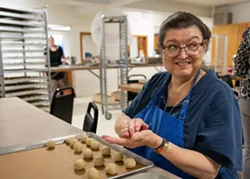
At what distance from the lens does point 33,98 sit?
3.09 meters

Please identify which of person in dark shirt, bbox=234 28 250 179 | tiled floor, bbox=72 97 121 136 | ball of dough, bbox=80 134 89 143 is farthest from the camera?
tiled floor, bbox=72 97 121 136

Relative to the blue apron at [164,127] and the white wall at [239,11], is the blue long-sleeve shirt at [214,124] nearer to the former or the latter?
the blue apron at [164,127]

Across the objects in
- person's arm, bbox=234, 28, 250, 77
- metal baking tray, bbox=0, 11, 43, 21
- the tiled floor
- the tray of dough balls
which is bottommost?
the tiled floor

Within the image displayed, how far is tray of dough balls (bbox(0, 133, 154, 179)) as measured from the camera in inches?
32.4

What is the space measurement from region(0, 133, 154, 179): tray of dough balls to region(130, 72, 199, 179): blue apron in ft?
0.41

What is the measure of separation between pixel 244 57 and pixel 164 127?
101 centimetres

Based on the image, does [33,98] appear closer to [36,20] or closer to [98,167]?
[36,20]

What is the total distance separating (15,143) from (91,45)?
20.8 ft

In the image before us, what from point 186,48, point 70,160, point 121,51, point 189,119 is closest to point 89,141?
point 70,160

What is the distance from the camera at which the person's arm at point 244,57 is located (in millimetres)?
1678

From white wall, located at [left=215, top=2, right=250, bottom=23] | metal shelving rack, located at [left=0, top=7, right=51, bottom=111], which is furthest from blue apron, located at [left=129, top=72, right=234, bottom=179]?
white wall, located at [left=215, top=2, right=250, bottom=23]

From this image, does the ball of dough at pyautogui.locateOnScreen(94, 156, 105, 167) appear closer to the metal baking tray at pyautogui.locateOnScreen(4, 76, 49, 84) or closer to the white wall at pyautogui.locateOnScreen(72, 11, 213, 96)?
the metal baking tray at pyautogui.locateOnScreen(4, 76, 49, 84)

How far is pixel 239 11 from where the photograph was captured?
734 centimetres

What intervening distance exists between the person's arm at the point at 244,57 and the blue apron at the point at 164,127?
2.72ft
